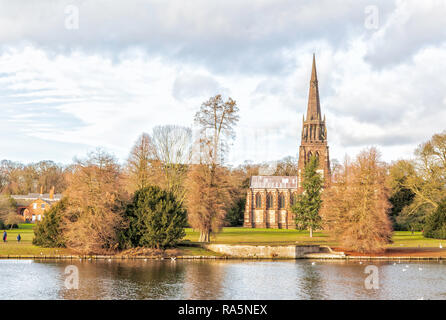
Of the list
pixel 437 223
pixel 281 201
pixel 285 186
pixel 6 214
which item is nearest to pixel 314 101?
pixel 285 186

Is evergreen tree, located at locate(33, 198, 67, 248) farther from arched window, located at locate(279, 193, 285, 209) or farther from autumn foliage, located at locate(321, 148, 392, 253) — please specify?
arched window, located at locate(279, 193, 285, 209)

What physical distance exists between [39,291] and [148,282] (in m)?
6.40

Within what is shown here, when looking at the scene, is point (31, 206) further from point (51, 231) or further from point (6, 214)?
point (51, 231)

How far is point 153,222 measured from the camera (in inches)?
1687

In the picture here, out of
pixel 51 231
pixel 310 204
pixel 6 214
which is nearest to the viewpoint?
pixel 51 231

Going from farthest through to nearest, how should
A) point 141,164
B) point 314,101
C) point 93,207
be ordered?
point 314,101 < point 141,164 < point 93,207

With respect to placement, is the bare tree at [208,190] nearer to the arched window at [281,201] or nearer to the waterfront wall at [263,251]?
the waterfront wall at [263,251]

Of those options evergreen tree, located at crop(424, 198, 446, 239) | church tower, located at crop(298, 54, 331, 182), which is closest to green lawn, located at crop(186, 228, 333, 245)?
evergreen tree, located at crop(424, 198, 446, 239)

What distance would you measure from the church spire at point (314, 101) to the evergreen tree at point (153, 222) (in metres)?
60.2

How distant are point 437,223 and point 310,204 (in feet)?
56.3
